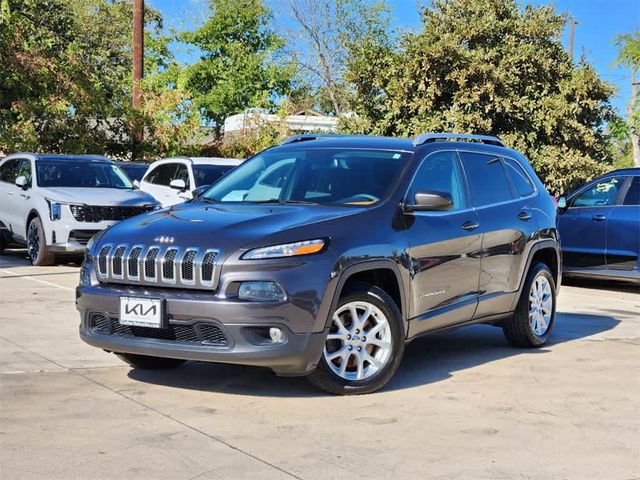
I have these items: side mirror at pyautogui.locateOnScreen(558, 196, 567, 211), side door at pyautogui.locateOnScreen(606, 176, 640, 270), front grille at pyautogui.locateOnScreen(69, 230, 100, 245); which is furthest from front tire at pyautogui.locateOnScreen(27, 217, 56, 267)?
side door at pyautogui.locateOnScreen(606, 176, 640, 270)

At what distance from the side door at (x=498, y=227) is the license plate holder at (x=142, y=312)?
2.69 m

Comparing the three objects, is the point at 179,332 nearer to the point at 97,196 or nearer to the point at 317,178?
the point at 317,178

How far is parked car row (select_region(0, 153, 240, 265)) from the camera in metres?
14.2


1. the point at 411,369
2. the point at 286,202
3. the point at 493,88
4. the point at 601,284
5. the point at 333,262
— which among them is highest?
the point at 493,88

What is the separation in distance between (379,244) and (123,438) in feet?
6.90

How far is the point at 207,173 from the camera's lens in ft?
55.1

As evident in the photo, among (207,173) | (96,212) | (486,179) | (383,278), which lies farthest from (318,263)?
(207,173)

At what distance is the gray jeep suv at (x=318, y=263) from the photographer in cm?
586

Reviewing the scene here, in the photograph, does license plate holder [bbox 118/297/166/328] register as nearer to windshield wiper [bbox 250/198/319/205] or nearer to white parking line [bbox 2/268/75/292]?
windshield wiper [bbox 250/198/319/205]

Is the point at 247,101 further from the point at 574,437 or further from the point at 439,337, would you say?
the point at 574,437

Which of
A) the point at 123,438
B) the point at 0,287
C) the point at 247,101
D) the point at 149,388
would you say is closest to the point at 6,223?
the point at 0,287

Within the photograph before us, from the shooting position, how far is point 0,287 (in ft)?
38.0

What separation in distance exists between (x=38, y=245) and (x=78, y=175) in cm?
146

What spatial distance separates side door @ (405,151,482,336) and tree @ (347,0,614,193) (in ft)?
48.0
